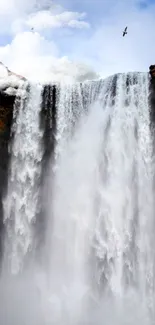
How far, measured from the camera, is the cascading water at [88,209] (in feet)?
59.3

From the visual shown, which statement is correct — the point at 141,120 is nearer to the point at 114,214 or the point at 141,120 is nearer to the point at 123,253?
the point at 114,214

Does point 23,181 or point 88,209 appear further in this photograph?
point 23,181

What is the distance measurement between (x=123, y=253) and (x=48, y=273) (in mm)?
4032

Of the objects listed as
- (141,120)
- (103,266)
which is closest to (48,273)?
(103,266)

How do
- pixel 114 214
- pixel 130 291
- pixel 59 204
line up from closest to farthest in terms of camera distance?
pixel 130 291 < pixel 114 214 < pixel 59 204

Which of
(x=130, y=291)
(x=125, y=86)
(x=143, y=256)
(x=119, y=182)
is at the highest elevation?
(x=125, y=86)

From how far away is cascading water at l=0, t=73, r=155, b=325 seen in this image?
712 inches

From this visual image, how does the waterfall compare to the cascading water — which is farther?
the waterfall

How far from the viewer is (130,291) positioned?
18078mm

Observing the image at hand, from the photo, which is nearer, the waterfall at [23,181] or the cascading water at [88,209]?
the cascading water at [88,209]

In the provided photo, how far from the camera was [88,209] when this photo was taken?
1997 cm

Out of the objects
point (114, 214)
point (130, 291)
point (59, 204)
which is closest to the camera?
point (130, 291)

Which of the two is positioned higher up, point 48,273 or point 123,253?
point 123,253

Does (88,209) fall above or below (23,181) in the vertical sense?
below
